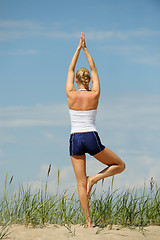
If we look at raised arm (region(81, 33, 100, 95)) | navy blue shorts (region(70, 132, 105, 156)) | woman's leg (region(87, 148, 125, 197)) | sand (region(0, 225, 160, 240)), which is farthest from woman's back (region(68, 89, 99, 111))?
sand (region(0, 225, 160, 240))

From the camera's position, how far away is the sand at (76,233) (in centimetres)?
526

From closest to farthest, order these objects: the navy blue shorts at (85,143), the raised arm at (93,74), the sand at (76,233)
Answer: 1. the sand at (76,233)
2. the navy blue shorts at (85,143)
3. the raised arm at (93,74)

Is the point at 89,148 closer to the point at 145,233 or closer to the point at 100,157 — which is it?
the point at 100,157

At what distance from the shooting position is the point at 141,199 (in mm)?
6621

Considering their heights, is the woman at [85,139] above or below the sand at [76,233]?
above

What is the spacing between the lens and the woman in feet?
18.9

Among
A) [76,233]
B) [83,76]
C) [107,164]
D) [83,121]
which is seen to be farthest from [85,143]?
[76,233]

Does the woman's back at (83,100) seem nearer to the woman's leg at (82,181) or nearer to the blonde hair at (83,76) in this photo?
the blonde hair at (83,76)

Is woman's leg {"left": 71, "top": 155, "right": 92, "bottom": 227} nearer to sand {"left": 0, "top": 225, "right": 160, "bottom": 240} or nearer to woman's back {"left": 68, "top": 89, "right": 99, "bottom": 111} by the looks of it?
sand {"left": 0, "top": 225, "right": 160, "bottom": 240}

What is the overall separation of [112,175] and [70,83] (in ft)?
5.82

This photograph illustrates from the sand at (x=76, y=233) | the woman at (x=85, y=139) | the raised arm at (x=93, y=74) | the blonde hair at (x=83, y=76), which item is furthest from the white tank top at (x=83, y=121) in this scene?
the sand at (x=76, y=233)

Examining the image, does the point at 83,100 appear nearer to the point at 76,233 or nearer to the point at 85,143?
the point at 85,143

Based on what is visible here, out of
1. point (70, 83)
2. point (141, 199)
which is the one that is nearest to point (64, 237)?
point (141, 199)

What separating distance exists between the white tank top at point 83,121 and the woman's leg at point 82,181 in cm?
47
